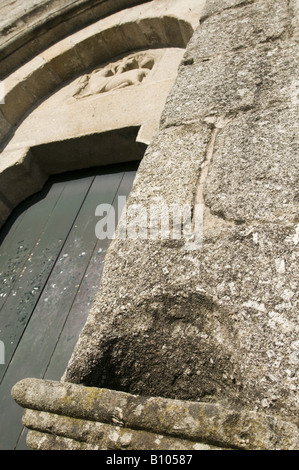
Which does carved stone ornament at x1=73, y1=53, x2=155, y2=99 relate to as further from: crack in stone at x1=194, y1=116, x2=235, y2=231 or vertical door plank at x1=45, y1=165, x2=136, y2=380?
crack in stone at x1=194, y1=116, x2=235, y2=231

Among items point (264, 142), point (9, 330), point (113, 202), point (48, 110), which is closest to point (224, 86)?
point (264, 142)

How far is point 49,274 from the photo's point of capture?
212 centimetres

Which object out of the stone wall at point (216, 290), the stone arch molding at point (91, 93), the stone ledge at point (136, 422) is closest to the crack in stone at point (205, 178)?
the stone wall at point (216, 290)

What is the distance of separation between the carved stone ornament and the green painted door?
2.50 ft

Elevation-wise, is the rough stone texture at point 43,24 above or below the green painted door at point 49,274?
above

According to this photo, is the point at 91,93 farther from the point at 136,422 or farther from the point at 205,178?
the point at 136,422

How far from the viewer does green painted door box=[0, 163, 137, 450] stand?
1.75 metres

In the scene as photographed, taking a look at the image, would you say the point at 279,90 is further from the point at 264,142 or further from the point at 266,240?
the point at 266,240

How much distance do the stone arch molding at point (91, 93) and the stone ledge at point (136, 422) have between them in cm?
163

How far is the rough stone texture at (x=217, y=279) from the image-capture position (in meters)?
0.83

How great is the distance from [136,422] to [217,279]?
0.40 metres

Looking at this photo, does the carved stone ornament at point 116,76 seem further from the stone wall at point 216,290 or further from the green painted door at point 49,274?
the stone wall at point 216,290

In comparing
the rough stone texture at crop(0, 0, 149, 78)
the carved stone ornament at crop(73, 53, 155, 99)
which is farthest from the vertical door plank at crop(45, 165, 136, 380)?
the rough stone texture at crop(0, 0, 149, 78)

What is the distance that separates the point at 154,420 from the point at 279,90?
4.14 feet
